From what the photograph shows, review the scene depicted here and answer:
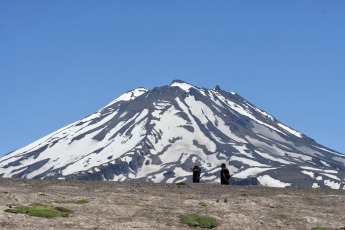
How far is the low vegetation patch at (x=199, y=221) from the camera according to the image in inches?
1006

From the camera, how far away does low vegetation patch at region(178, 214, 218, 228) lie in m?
25.6

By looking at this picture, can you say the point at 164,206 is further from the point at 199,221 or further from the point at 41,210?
the point at 41,210

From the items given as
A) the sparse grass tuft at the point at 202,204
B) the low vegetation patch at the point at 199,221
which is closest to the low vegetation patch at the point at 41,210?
the low vegetation patch at the point at 199,221

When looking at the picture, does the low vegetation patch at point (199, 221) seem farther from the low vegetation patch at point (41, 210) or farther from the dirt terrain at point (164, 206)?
the low vegetation patch at point (41, 210)

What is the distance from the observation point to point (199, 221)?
25891 mm

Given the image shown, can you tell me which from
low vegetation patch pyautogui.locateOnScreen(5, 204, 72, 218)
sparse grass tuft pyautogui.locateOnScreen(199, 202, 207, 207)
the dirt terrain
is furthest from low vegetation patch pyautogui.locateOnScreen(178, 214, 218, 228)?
low vegetation patch pyautogui.locateOnScreen(5, 204, 72, 218)

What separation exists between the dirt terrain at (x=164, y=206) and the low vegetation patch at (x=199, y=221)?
0.97 ft

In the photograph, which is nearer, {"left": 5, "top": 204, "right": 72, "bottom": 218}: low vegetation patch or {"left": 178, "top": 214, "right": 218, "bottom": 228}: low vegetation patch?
{"left": 5, "top": 204, "right": 72, "bottom": 218}: low vegetation patch

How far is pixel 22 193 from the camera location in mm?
29703

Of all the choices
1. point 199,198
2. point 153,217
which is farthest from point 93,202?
point 199,198

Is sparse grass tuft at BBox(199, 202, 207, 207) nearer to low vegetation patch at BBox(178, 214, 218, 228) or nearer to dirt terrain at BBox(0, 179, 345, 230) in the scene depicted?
dirt terrain at BBox(0, 179, 345, 230)

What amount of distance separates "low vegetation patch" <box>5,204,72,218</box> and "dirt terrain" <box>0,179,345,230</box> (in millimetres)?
325

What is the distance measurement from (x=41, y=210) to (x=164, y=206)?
7.06 metres

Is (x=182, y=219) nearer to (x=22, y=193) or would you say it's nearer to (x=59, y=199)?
(x=59, y=199)
